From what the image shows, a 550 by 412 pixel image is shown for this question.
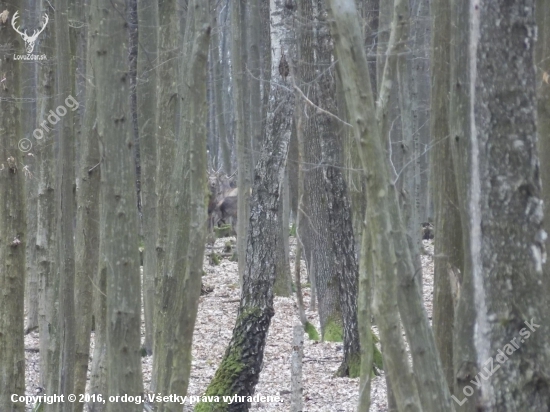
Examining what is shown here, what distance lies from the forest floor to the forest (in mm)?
63

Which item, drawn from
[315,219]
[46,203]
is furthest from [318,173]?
[46,203]

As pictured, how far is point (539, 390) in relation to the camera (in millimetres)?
3232

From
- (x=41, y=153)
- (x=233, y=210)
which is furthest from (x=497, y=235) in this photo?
(x=233, y=210)

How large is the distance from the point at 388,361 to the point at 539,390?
71 cm

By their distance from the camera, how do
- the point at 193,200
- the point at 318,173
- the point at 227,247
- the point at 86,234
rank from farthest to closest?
the point at 227,247 → the point at 318,173 → the point at 86,234 → the point at 193,200

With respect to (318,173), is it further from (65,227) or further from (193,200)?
(193,200)

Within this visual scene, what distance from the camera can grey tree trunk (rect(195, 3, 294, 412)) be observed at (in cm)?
693

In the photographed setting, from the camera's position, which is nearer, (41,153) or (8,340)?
(8,340)

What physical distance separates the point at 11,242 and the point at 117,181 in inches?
91.6

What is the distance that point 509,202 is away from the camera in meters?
3.22

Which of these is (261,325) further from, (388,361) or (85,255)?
(388,361)

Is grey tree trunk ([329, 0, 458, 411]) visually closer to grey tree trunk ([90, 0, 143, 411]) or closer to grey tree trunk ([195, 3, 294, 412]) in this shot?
grey tree trunk ([90, 0, 143, 411])

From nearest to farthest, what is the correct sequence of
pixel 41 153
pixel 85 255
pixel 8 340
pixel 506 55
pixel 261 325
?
pixel 506 55
pixel 8 340
pixel 85 255
pixel 261 325
pixel 41 153

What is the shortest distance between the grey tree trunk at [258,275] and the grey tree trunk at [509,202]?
12.6 feet
